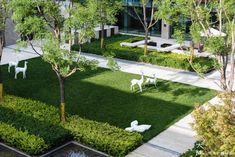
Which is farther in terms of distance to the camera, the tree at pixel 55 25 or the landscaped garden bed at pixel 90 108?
the landscaped garden bed at pixel 90 108

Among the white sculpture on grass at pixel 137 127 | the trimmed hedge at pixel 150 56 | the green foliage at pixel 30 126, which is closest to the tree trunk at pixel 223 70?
the white sculpture on grass at pixel 137 127

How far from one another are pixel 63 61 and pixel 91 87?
764 cm

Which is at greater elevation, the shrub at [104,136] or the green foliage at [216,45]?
the green foliage at [216,45]

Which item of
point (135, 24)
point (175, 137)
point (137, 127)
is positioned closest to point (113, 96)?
point (137, 127)

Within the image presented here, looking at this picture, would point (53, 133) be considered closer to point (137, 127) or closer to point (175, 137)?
point (137, 127)

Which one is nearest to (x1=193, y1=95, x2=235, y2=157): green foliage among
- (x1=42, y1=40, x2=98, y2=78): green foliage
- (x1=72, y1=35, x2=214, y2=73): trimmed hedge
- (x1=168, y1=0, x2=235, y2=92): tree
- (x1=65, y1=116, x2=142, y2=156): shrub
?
(x1=168, y1=0, x2=235, y2=92): tree

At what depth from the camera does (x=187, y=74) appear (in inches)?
1048

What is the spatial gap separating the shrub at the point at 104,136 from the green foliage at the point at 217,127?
5.12 meters

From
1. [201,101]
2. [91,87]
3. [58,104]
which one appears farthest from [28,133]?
[201,101]

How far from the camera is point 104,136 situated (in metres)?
16.0

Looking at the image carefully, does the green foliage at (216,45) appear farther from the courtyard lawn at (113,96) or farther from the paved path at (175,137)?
the courtyard lawn at (113,96)

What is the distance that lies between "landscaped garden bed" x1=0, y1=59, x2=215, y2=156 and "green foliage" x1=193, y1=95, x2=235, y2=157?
5182 millimetres

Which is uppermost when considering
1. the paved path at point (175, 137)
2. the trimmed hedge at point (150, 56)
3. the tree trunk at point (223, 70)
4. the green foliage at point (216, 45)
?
the green foliage at point (216, 45)

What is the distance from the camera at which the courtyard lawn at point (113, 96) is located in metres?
19.4
